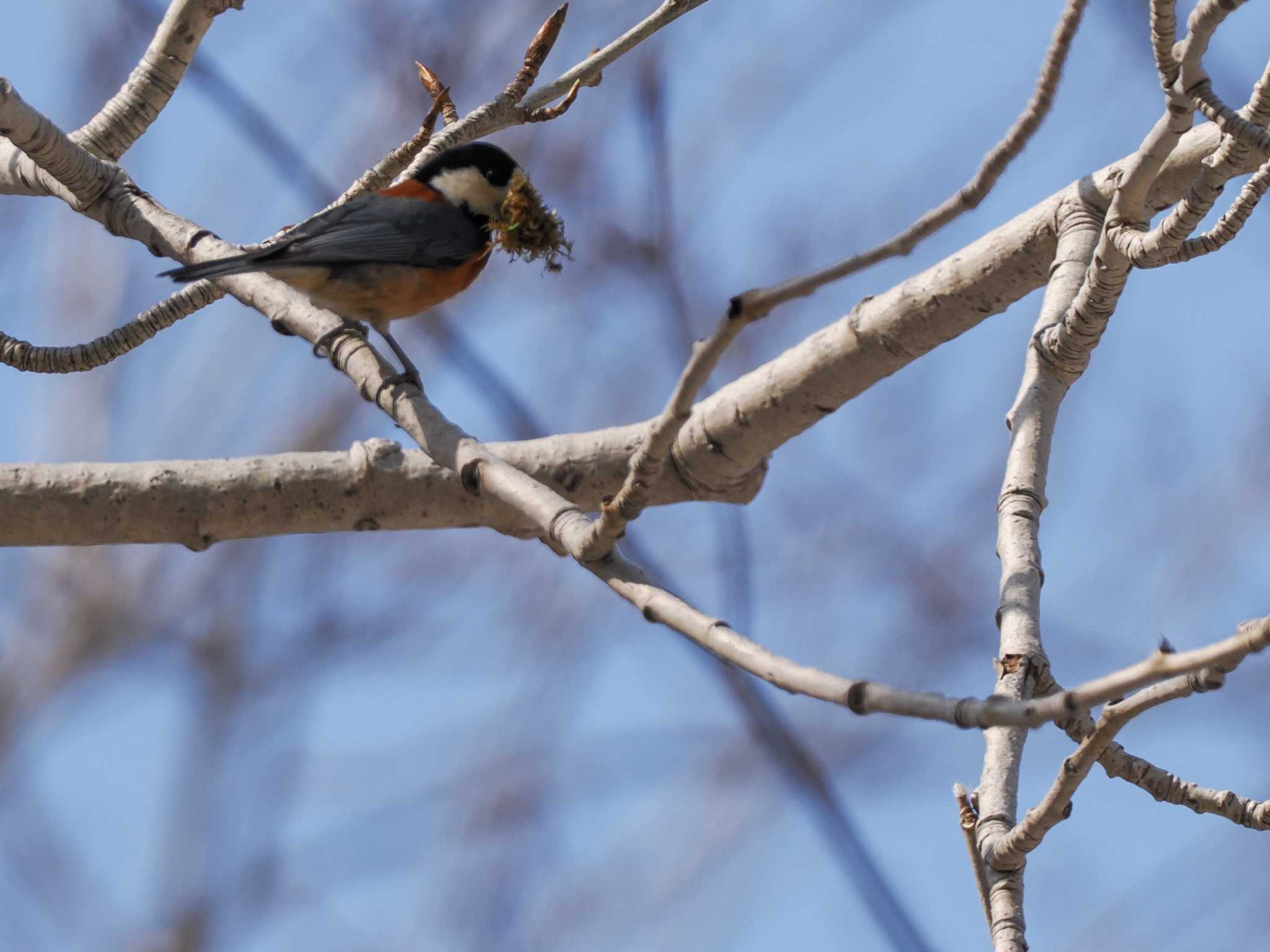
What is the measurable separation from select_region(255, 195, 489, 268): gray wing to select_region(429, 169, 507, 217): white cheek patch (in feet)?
0.19

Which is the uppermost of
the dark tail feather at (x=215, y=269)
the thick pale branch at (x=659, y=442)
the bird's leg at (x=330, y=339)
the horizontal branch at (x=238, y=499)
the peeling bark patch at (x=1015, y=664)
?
the dark tail feather at (x=215, y=269)

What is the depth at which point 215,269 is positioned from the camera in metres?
3.35

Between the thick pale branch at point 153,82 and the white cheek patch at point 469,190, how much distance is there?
3.94 ft

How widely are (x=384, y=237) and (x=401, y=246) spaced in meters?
0.06

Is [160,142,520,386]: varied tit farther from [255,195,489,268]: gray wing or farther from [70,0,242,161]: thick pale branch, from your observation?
[70,0,242,161]: thick pale branch

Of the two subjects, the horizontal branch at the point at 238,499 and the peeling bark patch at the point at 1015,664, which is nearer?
the peeling bark patch at the point at 1015,664

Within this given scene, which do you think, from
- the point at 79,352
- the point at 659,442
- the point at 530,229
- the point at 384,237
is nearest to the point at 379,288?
the point at 384,237

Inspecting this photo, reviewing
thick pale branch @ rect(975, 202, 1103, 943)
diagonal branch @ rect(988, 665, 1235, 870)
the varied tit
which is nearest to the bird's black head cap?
the varied tit

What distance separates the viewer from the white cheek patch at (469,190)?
4.59 m

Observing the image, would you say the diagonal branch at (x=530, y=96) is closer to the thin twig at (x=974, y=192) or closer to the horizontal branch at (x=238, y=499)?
the horizontal branch at (x=238, y=499)

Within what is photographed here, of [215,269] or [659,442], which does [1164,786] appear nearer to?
[659,442]

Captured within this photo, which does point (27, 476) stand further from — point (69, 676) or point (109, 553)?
point (109, 553)

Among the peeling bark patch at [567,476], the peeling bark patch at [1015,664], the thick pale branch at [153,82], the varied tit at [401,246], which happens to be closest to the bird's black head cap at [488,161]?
the varied tit at [401,246]

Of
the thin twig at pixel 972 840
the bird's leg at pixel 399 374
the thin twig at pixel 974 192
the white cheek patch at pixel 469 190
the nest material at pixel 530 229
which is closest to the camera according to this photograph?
the thin twig at pixel 974 192
